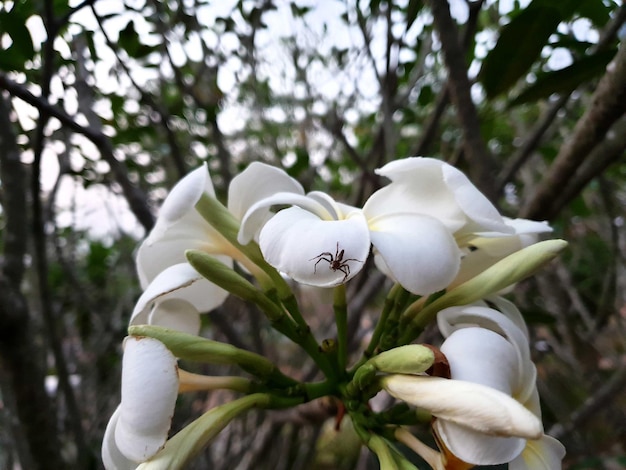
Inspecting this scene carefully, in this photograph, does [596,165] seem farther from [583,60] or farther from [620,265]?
[620,265]

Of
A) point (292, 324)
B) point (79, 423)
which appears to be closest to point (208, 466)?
point (79, 423)

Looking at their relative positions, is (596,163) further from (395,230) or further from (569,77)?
(395,230)

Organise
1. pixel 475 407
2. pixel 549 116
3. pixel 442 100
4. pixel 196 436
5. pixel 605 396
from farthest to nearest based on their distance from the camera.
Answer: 1. pixel 605 396
2. pixel 442 100
3. pixel 549 116
4. pixel 196 436
5. pixel 475 407

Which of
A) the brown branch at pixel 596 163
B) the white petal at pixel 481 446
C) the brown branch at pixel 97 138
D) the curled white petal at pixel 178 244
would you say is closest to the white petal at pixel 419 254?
Result: the white petal at pixel 481 446

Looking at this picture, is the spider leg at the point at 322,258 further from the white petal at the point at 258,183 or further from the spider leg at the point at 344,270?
the white petal at the point at 258,183

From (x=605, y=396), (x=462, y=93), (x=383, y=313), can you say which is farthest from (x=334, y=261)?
(x=605, y=396)

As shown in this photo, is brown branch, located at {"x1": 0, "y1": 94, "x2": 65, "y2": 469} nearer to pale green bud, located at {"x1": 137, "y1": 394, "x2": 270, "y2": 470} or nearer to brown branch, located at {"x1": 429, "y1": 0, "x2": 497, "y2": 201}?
pale green bud, located at {"x1": 137, "y1": 394, "x2": 270, "y2": 470}
